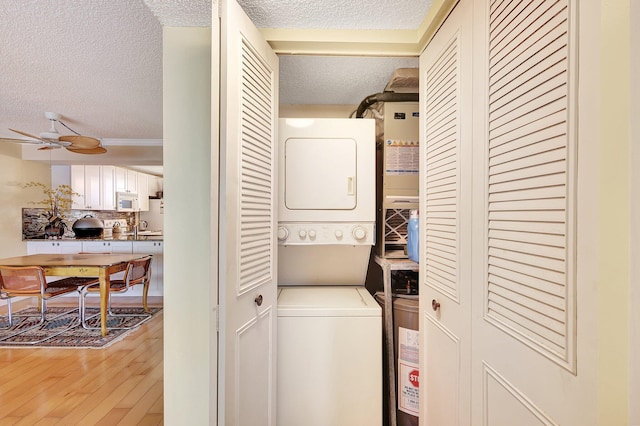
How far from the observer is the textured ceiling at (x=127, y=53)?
125 centimetres

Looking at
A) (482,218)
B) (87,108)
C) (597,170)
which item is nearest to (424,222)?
(482,218)

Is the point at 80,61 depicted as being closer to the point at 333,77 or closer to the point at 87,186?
the point at 333,77

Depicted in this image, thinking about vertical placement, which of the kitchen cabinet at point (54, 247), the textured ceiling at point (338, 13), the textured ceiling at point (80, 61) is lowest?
the kitchen cabinet at point (54, 247)

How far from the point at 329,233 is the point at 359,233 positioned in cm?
18

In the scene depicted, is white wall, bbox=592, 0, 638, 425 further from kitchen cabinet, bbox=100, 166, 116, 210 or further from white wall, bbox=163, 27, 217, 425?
kitchen cabinet, bbox=100, 166, 116, 210

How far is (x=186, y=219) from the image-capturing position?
135 centimetres

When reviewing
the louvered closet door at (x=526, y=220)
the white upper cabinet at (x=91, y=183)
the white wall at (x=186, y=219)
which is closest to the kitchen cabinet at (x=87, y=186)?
the white upper cabinet at (x=91, y=183)

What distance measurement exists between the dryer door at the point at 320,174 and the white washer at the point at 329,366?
0.62 metres

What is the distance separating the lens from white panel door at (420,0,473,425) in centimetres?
101

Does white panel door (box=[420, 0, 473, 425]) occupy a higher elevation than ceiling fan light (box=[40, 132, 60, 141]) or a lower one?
lower

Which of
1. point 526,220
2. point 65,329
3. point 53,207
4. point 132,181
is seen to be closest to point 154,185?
point 132,181

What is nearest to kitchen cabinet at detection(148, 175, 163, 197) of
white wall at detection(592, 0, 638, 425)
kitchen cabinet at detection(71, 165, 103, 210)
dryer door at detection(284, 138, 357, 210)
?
kitchen cabinet at detection(71, 165, 103, 210)

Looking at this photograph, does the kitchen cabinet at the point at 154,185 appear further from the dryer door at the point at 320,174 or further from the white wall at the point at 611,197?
the white wall at the point at 611,197

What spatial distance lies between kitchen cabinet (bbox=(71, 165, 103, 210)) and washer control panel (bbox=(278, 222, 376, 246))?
5.48m
